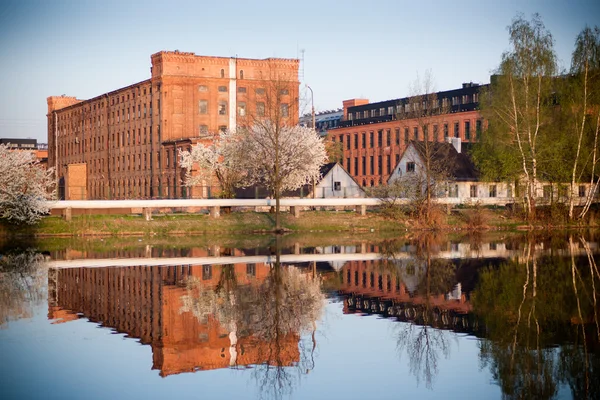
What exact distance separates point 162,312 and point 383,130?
320 feet

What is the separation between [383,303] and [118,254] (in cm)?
1834

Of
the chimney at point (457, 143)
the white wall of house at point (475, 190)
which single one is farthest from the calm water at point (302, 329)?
the chimney at point (457, 143)

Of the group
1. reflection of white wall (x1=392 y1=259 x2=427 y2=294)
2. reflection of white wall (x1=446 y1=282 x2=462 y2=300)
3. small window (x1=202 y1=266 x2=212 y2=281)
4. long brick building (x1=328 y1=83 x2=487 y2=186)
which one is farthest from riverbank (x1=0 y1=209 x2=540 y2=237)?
long brick building (x1=328 y1=83 x2=487 y2=186)

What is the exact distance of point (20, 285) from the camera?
23.8 m

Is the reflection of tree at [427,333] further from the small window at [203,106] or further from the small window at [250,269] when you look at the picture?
the small window at [203,106]

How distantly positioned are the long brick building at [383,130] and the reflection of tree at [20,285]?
71.9 m

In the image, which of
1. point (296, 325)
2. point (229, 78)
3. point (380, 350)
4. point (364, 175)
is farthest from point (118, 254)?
point (364, 175)

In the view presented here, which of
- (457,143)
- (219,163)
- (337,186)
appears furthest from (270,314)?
(457,143)

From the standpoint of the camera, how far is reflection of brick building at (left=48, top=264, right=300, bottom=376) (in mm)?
14148

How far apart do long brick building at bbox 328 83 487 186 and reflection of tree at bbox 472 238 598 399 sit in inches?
2950

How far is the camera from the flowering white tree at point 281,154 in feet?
196

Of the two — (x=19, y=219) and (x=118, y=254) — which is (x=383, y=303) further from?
(x=19, y=219)

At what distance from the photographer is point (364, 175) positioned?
388ft

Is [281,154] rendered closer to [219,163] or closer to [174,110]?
[219,163]
